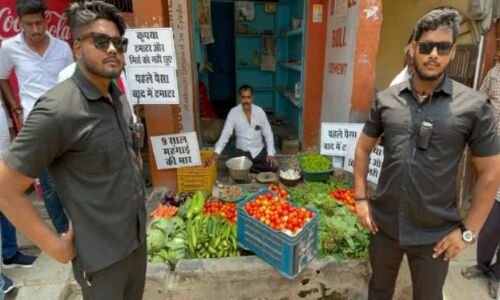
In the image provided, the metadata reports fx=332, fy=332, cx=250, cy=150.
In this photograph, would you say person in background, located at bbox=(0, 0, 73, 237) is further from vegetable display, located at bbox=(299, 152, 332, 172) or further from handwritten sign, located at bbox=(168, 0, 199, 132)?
vegetable display, located at bbox=(299, 152, 332, 172)

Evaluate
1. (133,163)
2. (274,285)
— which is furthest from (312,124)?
(133,163)

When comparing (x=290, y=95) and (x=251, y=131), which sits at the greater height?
(x=290, y=95)

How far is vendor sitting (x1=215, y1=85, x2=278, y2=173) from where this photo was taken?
4535 millimetres

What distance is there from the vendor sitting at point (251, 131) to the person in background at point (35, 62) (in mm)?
2112

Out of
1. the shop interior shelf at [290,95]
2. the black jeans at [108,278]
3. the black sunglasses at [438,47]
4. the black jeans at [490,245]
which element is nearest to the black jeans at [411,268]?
the black sunglasses at [438,47]

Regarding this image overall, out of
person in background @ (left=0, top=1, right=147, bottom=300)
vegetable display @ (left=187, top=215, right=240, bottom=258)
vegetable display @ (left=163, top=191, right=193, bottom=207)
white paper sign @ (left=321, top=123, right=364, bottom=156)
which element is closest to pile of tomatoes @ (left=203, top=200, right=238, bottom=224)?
vegetable display @ (left=187, top=215, right=240, bottom=258)

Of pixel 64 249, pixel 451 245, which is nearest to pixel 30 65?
pixel 64 249

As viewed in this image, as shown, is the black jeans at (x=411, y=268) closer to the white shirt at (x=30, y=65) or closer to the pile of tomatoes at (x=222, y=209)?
the pile of tomatoes at (x=222, y=209)

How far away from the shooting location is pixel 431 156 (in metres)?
1.83

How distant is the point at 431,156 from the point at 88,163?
1.76 m

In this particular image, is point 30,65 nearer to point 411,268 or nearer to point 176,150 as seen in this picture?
point 176,150

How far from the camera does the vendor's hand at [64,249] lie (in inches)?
59.8

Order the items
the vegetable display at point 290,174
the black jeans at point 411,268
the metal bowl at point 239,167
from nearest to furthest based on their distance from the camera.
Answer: the black jeans at point 411,268
the vegetable display at point 290,174
the metal bowl at point 239,167

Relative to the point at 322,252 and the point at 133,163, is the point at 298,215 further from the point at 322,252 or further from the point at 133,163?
the point at 133,163
